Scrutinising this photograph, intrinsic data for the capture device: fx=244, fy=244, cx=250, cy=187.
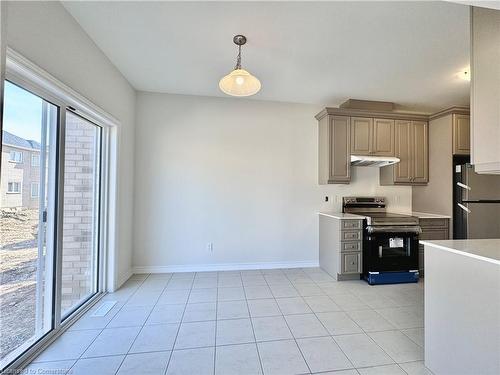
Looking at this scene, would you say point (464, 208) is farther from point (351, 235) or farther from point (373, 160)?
point (351, 235)

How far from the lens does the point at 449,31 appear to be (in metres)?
2.15

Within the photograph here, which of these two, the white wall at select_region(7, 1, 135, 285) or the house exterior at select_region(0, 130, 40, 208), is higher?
the white wall at select_region(7, 1, 135, 285)

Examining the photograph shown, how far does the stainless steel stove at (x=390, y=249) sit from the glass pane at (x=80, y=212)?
11.2 ft

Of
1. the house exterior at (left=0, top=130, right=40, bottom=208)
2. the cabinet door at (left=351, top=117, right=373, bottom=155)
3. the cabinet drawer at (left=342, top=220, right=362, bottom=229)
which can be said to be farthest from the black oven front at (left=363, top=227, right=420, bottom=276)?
the house exterior at (left=0, top=130, right=40, bottom=208)

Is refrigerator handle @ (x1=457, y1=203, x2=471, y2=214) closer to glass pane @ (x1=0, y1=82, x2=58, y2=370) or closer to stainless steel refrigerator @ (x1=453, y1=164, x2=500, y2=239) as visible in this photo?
stainless steel refrigerator @ (x1=453, y1=164, x2=500, y2=239)

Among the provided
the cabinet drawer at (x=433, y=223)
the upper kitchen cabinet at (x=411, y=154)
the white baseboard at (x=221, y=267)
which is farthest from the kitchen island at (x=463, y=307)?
the upper kitchen cabinet at (x=411, y=154)

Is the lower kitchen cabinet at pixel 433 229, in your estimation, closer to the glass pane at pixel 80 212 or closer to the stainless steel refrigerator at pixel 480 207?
the stainless steel refrigerator at pixel 480 207

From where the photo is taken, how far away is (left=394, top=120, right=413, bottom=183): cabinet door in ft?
12.5

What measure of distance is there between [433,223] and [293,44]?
10.4ft

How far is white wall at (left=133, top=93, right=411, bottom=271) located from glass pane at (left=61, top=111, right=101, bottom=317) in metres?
0.80

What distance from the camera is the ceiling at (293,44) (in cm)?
195

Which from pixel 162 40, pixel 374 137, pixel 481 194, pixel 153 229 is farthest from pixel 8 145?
pixel 481 194

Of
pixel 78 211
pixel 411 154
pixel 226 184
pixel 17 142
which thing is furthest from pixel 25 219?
pixel 411 154

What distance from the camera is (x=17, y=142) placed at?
1.68 metres
